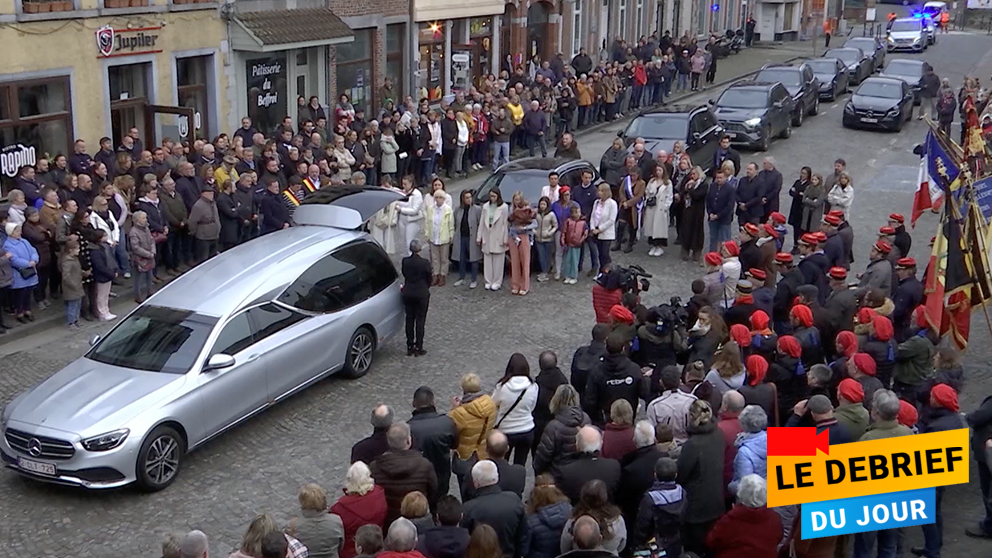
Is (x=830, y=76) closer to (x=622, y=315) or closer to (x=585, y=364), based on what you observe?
(x=622, y=315)

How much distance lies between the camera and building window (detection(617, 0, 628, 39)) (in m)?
43.0

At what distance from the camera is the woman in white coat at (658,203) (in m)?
17.6

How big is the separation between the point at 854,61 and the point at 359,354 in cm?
3095

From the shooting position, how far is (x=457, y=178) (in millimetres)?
24125

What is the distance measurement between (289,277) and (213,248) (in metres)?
5.17

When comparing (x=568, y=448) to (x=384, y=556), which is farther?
(x=568, y=448)

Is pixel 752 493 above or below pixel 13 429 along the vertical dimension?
above

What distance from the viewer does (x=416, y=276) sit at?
43.4 ft

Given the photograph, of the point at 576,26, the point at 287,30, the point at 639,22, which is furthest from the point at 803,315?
the point at 639,22

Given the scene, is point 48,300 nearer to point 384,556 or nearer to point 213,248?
point 213,248

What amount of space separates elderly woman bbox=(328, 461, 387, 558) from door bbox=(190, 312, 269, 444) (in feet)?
11.0

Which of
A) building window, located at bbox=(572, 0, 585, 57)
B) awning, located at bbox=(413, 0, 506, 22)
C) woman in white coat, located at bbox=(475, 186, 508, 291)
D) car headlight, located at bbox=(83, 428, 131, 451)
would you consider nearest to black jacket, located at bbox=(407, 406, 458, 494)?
car headlight, located at bbox=(83, 428, 131, 451)

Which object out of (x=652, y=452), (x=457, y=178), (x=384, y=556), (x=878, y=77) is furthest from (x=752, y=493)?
(x=878, y=77)

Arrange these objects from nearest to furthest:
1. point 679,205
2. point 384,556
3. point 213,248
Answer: point 384,556 < point 213,248 < point 679,205
